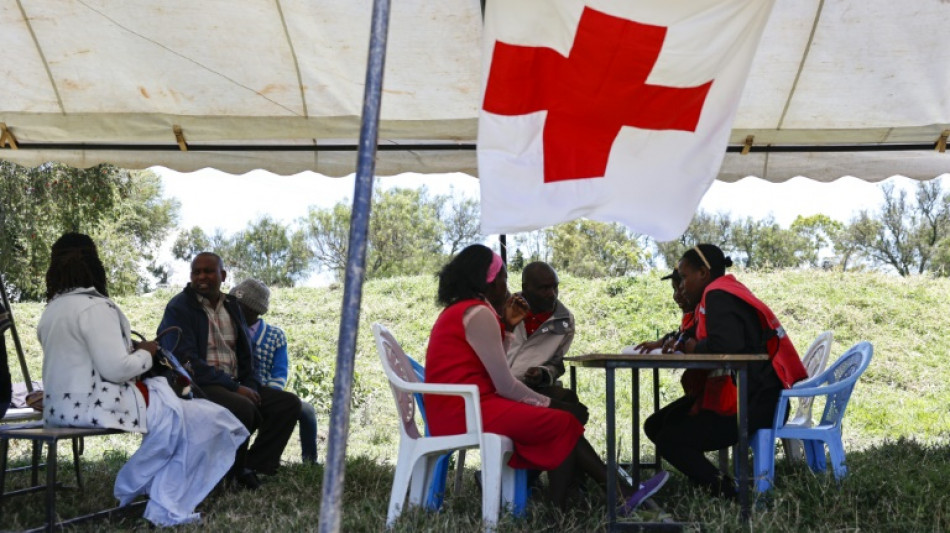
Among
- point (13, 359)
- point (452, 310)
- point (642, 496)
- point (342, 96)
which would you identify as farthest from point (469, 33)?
point (13, 359)

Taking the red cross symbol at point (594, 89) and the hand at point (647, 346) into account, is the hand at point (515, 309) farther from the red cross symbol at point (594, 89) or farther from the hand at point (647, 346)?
the red cross symbol at point (594, 89)

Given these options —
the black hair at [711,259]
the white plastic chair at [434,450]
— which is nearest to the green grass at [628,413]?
the white plastic chair at [434,450]

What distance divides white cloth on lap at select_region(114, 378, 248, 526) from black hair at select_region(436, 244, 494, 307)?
115 centimetres

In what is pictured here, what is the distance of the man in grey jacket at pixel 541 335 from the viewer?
469cm

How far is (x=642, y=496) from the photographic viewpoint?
366 centimetres

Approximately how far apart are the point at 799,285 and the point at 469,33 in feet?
35.5

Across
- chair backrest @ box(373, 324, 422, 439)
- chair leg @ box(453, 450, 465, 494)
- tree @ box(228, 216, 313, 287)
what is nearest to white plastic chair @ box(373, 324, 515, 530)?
chair backrest @ box(373, 324, 422, 439)

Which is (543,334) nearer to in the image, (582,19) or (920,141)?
(582,19)

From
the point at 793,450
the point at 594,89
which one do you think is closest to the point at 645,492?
the point at 594,89

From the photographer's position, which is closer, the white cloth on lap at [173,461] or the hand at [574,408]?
the white cloth on lap at [173,461]

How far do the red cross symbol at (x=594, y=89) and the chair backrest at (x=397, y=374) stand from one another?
3.57ft

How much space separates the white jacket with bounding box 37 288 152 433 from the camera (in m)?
3.74

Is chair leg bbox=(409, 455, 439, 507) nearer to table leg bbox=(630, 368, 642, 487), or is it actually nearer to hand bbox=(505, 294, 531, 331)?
hand bbox=(505, 294, 531, 331)

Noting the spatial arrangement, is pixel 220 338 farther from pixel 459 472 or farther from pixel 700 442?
pixel 700 442
